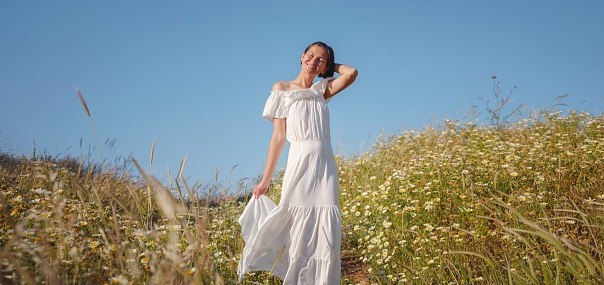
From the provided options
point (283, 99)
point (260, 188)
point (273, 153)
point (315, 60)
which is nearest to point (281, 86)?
point (283, 99)

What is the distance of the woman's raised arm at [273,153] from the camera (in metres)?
3.67

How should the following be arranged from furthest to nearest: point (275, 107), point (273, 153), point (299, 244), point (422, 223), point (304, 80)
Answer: point (422, 223), point (304, 80), point (275, 107), point (273, 153), point (299, 244)

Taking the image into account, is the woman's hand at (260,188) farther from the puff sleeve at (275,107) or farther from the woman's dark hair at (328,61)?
the woman's dark hair at (328,61)

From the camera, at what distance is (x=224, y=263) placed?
402 cm

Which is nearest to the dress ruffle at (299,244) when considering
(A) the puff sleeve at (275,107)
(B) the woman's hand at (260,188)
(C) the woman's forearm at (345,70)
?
(B) the woman's hand at (260,188)

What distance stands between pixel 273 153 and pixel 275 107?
418mm

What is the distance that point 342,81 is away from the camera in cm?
382

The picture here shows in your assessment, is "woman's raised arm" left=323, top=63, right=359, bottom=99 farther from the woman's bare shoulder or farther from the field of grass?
the field of grass

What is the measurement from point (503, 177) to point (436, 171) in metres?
0.79

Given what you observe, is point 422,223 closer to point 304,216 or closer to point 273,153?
point 304,216

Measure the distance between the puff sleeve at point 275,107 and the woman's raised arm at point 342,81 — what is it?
44 centimetres

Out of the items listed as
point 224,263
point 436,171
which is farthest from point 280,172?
point 224,263

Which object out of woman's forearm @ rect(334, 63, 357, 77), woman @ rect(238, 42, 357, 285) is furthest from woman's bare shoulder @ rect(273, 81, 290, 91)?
woman's forearm @ rect(334, 63, 357, 77)

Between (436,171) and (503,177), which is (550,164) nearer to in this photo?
(503,177)
